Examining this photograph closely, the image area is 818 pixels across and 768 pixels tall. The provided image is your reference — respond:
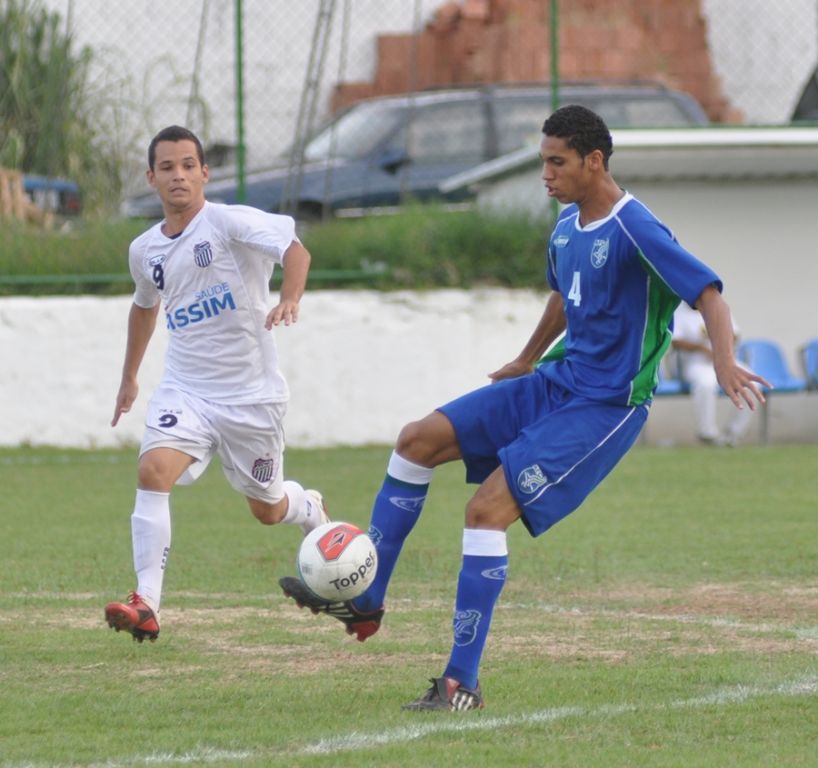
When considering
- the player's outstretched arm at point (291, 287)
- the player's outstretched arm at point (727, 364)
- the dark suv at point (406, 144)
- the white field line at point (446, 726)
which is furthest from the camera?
the dark suv at point (406, 144)

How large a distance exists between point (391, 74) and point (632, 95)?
8.66ft

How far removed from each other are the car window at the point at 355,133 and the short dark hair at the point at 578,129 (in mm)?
10972

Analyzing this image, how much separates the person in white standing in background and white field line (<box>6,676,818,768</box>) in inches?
398

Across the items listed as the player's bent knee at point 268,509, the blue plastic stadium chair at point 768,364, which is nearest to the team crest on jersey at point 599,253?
the player's bent knee at point 268,509

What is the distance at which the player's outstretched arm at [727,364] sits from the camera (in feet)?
17.3

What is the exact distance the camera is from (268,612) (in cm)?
739

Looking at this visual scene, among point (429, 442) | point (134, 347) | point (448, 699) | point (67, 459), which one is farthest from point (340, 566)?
point (67, 459)

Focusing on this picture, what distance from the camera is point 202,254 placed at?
6.81 meters

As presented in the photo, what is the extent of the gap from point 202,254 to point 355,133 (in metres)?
10.2

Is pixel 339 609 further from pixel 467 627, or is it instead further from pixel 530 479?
pixel 530 479

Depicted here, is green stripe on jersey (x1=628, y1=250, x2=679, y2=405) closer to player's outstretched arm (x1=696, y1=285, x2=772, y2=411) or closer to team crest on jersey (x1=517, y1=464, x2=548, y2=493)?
player's outstretched arm (x1=696, y1=285, x2=772, y2=411)

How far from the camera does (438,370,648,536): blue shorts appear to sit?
18.1 feet

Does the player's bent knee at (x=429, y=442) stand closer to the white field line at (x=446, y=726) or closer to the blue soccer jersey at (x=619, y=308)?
the blue soccer jersey at (x=619, y=308)

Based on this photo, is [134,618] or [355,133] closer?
[134,618]
